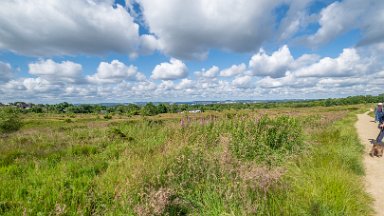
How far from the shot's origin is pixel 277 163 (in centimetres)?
654

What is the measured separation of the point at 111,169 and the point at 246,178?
302 centimetres

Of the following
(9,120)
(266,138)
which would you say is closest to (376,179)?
(266,138)

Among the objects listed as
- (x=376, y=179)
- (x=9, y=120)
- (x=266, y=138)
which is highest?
(x=266, y=138)

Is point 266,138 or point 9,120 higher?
point 266,138

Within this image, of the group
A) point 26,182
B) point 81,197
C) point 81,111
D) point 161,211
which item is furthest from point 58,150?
point 81,111

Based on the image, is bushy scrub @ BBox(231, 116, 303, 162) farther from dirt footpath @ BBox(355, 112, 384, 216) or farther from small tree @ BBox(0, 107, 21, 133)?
small tree @ BBox(0, 107, 21, 133)

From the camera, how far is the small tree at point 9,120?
29475mm

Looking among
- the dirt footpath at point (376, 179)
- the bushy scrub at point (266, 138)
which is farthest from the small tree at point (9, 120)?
the dirt footpath at point (376, 179)

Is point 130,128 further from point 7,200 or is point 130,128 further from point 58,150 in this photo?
point 7,200

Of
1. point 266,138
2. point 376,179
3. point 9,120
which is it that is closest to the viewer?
point 376,179

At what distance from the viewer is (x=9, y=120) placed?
3036 centimetres

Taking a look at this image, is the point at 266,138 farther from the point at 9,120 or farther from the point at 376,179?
the point at 9,120

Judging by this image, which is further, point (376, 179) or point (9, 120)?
point (9, 120)

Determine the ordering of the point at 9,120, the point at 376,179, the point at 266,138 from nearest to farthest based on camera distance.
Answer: the point at 376,179
the point at 266,138
the point at 9,120
